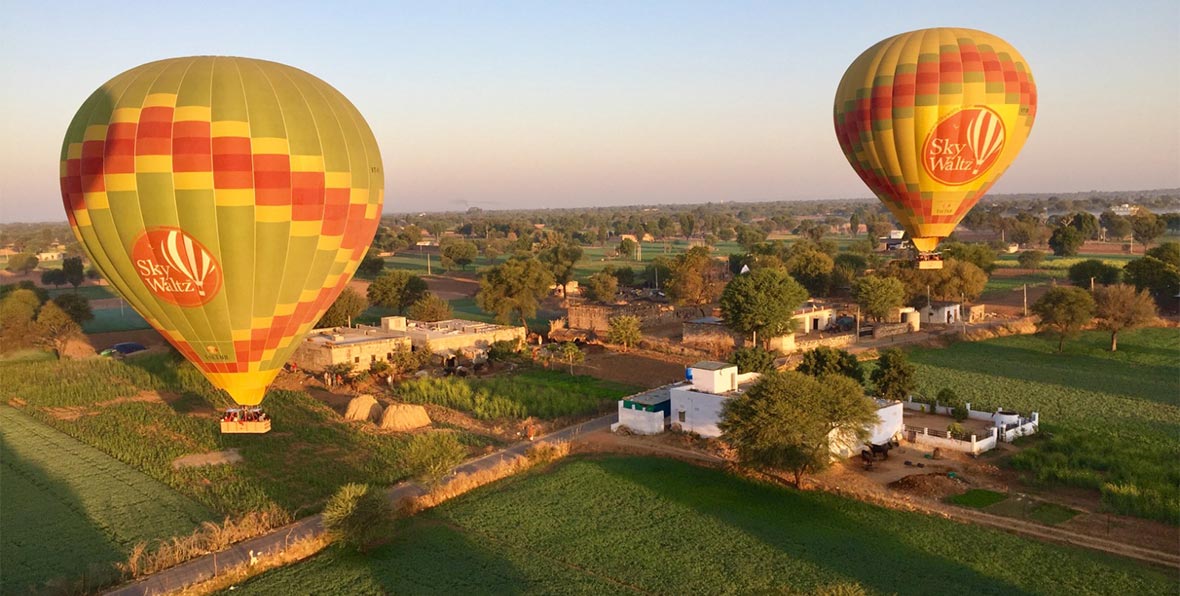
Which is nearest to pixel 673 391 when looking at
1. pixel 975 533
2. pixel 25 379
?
pixel 975 533

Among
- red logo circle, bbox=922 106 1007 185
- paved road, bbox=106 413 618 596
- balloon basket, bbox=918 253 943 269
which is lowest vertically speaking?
paved road, bbox=106 413 618 596

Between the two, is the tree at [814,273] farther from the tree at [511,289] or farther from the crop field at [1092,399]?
the tree at [511,289]

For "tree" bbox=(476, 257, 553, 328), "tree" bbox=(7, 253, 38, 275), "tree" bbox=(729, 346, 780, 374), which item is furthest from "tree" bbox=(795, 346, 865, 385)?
"tree" bbox=(7, 253, 38, 275)

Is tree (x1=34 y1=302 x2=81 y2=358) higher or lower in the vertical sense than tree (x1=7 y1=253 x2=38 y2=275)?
lower

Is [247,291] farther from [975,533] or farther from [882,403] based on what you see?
[882,403]

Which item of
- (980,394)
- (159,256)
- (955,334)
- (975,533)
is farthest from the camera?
(955,334)

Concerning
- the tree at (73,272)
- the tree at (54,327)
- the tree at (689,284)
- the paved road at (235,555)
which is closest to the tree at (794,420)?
the paved road at (235,555)

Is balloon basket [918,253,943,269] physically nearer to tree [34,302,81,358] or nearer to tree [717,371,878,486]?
tree [717,371,878,486]
